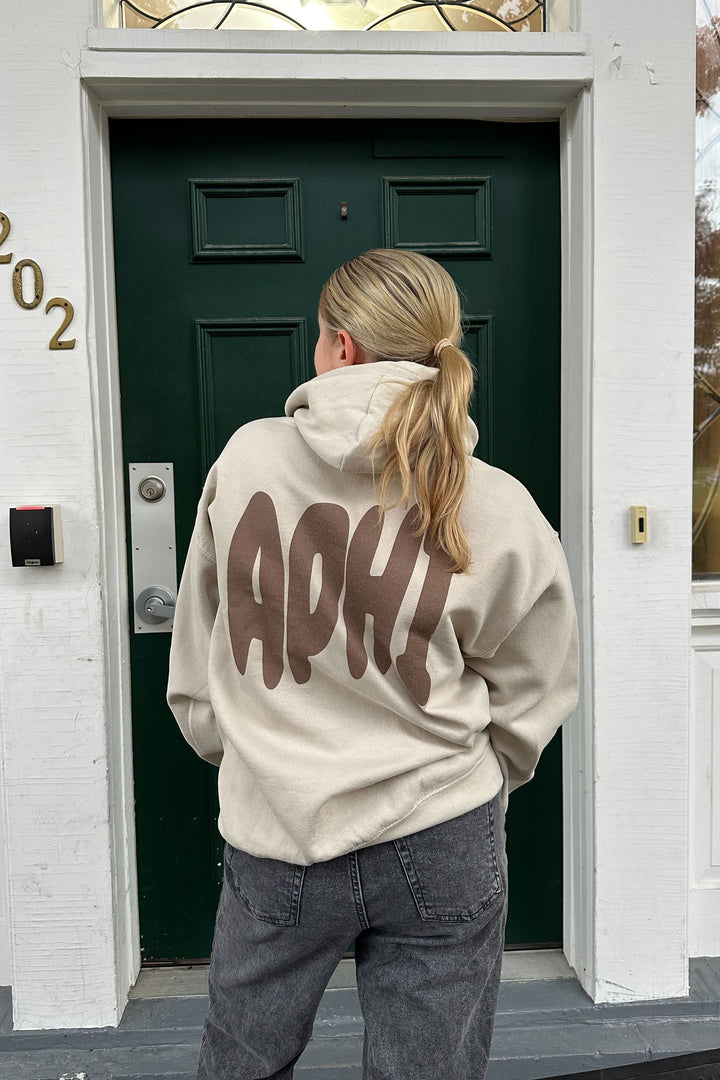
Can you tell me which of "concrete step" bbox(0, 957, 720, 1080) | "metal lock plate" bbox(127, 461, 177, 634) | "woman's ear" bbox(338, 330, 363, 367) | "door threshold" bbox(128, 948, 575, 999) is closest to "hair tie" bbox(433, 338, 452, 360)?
"woman's ear" bbox(338, 330, 363, 367)

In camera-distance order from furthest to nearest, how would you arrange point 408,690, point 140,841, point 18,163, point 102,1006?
1. point 140,841
2. point 102,1006
3. point 18,163
4. point 408,690

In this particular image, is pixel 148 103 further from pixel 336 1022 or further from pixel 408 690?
pixel 336 1022

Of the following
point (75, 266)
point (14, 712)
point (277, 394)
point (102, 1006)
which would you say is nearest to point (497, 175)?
point (277, 394)

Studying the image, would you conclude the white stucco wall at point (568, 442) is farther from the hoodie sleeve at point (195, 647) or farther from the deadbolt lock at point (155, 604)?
the hoodie sleeve at point (195, 647)

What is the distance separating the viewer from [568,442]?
8.04ft

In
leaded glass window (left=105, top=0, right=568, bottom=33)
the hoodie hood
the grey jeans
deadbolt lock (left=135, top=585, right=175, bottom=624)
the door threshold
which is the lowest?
the door threshold

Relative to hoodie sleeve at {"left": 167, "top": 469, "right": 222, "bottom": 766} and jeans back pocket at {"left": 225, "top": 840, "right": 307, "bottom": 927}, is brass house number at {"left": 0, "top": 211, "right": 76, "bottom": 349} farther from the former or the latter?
jeans back pocket at {"left": 225, "top": 840, "right": 307, "bottom": 927}

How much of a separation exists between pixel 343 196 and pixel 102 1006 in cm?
246

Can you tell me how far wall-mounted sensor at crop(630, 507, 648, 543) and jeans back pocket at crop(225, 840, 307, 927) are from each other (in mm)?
1497

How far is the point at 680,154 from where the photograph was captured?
7.38 ft

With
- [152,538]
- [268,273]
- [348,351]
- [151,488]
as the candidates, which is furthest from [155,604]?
[348,351]

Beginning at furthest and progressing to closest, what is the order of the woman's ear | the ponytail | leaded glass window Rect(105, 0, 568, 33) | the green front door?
1. the green front door
2. leaded glass window Rect(105, 0, 568, 33)
3. the woman's ear
4. the ponytail

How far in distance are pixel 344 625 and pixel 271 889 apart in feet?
1.36

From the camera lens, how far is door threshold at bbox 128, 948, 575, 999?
8.09 feet
